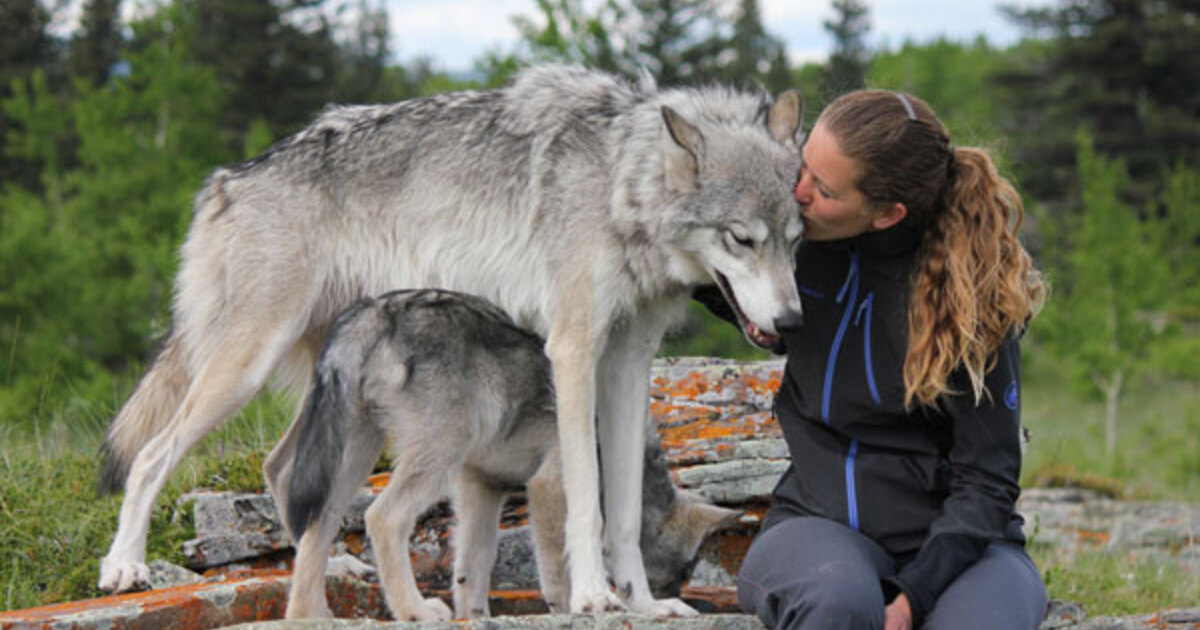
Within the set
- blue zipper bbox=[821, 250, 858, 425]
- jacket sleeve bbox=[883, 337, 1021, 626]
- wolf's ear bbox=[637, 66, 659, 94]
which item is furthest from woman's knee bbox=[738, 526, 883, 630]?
wolf's ear bbox=[637, 66, 659, 94]

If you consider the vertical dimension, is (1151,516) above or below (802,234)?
below

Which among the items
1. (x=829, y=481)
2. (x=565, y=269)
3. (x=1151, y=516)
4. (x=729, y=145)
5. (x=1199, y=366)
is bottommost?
(x=1199, y=366)

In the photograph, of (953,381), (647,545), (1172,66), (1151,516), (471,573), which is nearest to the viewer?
(953,381)

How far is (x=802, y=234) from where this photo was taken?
14.1 feet

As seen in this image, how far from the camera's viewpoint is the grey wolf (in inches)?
168

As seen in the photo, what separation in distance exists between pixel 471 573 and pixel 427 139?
1975 mm

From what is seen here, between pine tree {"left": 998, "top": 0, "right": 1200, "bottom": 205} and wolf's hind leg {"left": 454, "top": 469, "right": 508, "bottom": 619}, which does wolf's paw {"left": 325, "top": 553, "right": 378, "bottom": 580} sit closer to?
wolf's hind leg {"left": 454, "top": 469, "right": 508, "bottom": 619}

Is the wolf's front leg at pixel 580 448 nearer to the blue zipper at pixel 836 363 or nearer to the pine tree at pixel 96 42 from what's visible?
the blue zipper at pixel 836 363

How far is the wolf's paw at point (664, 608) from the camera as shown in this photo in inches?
174

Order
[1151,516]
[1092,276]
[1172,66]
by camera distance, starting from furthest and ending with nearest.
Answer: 1. [1172,66]
2. [1092,276]
3. [1151,516]

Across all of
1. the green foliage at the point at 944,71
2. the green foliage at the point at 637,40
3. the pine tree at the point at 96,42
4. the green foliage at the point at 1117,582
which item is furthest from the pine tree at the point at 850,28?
the green foliage at the point at 1117,582

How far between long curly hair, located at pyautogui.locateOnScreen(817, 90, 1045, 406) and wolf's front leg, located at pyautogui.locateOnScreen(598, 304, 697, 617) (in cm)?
126

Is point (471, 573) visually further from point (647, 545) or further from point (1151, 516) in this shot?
point (1151, 516)

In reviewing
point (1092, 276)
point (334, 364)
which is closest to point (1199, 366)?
point (1092, 276)
